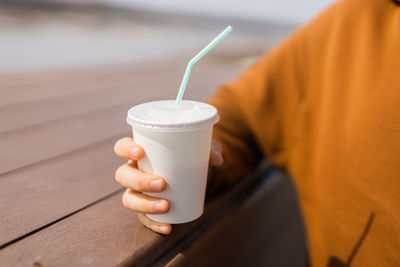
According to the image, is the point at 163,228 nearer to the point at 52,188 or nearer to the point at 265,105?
the point at 52,188

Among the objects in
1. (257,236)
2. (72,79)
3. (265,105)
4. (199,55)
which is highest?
(199,55)

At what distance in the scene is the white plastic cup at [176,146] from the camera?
1.35 ft

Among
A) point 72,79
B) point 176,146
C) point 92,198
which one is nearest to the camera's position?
point 176,146

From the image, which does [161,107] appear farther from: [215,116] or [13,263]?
[13,263]

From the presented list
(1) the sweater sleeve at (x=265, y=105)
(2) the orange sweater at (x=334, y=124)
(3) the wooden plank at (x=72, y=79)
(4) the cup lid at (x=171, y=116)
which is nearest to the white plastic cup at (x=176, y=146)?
(4) the cup lid at (x=171, y=116)

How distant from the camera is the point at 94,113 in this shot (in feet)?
3.33

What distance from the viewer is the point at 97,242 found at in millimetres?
461

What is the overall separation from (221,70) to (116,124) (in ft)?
3.64

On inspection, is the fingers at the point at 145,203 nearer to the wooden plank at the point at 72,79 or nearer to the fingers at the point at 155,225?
the fingers at the point at 155,225

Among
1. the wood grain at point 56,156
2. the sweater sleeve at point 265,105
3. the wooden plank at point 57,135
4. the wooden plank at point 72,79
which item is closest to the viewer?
the wood grain at point 56,156

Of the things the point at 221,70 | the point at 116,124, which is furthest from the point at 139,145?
the point at 221,70

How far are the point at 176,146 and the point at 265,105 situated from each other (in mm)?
460

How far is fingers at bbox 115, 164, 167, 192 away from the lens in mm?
427

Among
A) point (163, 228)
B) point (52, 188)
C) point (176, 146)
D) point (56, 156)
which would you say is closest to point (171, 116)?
point (176, 146)
